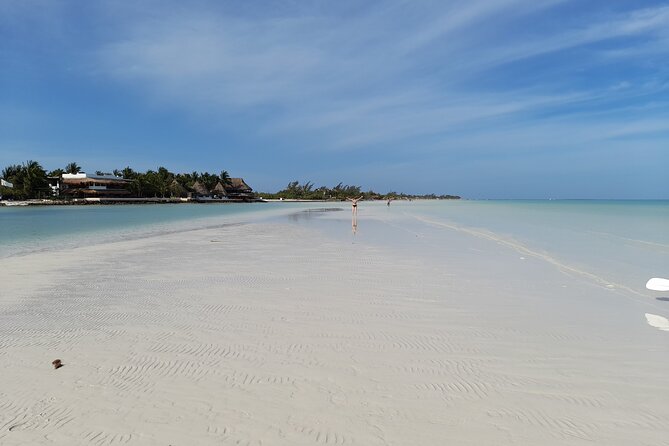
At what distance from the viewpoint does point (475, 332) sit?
6121 mm

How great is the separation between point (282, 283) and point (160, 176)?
125527 millimetres

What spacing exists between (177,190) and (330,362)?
132 metres

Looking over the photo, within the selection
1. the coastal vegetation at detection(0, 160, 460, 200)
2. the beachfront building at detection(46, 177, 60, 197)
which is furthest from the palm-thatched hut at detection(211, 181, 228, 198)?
the beachfront building at detection(46, 177, 60, 197)

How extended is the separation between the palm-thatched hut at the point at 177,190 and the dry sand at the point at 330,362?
406 ft

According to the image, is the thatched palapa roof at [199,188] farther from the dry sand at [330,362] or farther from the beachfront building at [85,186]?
the dry sand at [330,362]

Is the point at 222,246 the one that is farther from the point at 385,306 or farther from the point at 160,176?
the point at 160,176

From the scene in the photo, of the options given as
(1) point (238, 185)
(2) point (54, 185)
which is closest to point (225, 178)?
(1) point (238, 185)

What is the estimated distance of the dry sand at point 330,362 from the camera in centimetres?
354

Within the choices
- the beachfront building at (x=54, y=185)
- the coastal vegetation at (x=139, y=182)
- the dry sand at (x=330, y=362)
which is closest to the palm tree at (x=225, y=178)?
the coastal vegetation at (x=139, y=182)

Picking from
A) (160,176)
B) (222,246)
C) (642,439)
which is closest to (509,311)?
(642,439)

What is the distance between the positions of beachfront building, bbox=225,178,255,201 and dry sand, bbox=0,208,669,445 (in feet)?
461

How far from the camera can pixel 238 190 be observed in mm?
149625

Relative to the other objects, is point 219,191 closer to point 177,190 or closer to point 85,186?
point 177,190

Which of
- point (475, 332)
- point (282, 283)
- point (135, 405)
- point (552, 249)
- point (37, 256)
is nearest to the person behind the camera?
point (135, 405)
